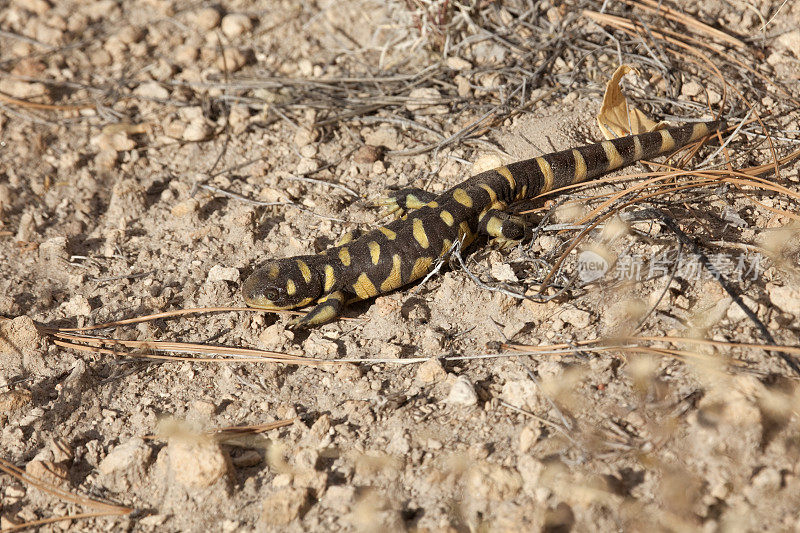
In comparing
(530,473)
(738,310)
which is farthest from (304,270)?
(738,310)

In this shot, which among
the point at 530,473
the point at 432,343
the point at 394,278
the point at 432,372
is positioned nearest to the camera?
the point at 530,473

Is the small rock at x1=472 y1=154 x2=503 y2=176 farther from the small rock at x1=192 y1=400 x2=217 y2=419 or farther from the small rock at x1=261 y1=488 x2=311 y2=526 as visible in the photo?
the small rock at x1=261 y1=488 x2=311 y2=526

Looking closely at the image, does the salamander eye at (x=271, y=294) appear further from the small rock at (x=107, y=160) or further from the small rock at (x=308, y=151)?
the small rock at (x=107, y=160)

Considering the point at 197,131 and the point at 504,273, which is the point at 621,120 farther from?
the point at 197,131

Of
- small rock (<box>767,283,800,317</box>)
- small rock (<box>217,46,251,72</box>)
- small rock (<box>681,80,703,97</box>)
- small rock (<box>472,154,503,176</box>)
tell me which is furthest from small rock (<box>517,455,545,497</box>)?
small rock (<box>217,46,251,72</box>)

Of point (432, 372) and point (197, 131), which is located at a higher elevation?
point (197, 131)

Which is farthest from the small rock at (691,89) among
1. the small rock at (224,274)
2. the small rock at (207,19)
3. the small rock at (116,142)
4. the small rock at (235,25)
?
the small rock at (116,142)

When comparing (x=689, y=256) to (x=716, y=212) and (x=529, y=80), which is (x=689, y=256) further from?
(x=529, y=80)
